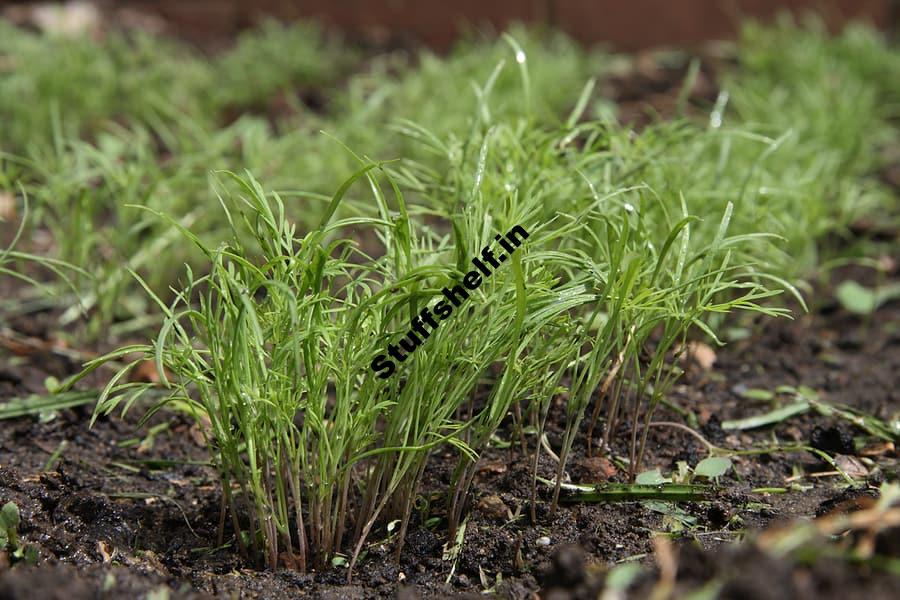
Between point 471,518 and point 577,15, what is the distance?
14.1ft

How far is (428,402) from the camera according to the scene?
1642 millimetres

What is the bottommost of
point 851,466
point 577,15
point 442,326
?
point 851,466

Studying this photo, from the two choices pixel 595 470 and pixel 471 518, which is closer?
pixel 471 518

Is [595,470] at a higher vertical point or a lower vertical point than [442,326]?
lower

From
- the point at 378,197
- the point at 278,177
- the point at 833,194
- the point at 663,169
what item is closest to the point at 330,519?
the point at 378,197

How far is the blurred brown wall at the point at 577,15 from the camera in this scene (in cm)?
539

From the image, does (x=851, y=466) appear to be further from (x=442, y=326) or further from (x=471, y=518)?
(x=442, y=326)

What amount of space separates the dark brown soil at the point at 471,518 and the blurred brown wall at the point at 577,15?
11.3 feet

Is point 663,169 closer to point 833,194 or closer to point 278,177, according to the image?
point 833,194

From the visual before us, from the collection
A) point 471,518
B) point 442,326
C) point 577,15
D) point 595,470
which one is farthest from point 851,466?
point 577,15

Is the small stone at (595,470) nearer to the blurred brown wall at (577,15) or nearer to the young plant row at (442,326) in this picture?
the young plant row at (442,326)

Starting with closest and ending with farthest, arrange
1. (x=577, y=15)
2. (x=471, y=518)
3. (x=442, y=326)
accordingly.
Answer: (x=442, y=326) → (x=471, y=518) → (x=577, y=15)

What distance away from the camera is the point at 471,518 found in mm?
1812

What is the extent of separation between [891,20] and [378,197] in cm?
477
